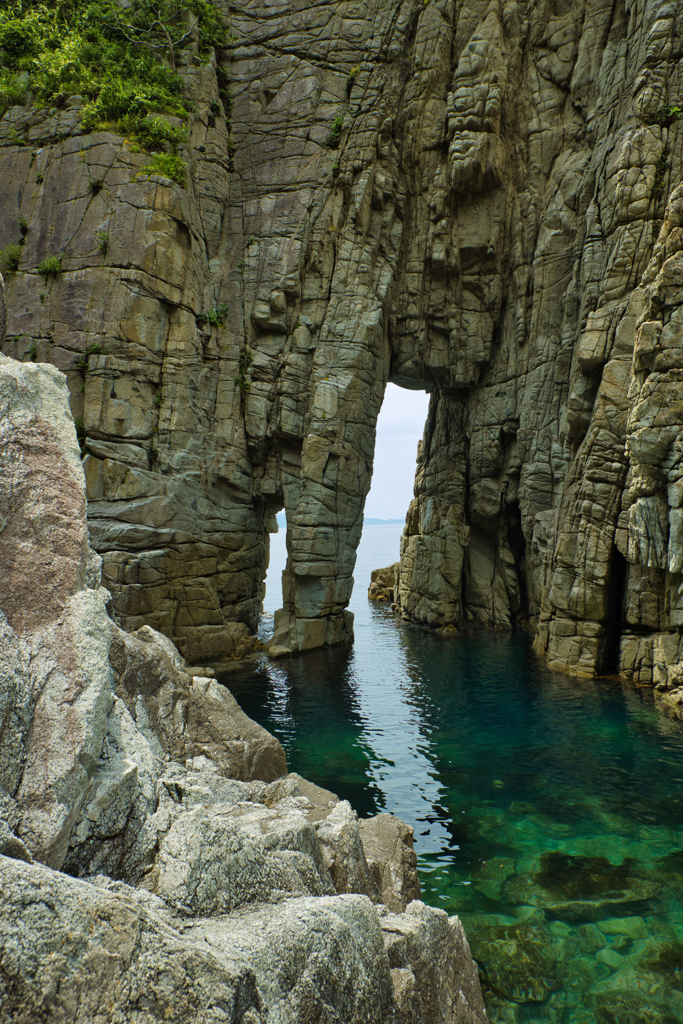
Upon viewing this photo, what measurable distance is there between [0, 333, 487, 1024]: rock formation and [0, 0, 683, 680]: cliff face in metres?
19.2

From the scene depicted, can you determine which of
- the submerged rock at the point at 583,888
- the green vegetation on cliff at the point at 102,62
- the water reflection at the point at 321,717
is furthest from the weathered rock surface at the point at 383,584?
the submerged rock at the point at 583,888

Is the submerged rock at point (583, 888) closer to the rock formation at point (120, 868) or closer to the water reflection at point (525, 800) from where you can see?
the water reflection at point (525, 800)

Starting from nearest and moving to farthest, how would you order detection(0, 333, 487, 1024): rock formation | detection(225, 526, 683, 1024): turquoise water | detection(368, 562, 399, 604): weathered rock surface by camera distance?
1. detection(0, 333, 487, 1024): rock formation
2. detection(225, 526, 683, 1024): turquoise water
3. detection(368, 562, 399, 604): weathered rock surface

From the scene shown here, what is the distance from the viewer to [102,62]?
2906cm

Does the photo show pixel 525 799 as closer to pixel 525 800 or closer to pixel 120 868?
pixel 525 800

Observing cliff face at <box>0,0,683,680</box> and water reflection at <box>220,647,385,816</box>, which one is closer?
water reflection at <box>220,647,385,816</box>

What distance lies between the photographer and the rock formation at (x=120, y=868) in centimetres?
395

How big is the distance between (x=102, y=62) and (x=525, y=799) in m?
34.0

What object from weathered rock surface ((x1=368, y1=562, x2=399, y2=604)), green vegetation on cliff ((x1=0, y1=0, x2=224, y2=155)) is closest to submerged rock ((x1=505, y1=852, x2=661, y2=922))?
green vegetation on cliff ((x1=0, y1=0, x2=224, y2=155))

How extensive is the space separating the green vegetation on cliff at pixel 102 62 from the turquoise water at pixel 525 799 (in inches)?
976

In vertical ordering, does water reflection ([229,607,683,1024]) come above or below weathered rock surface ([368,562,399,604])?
below

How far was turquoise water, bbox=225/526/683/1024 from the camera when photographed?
9.23 meters

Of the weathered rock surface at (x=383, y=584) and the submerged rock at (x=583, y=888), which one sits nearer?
the submerged rock at (x=583, y=888)

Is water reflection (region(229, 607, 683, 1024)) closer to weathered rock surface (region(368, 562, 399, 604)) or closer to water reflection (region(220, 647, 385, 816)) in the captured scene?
water reflection (region(220, 647, 385, 816))
